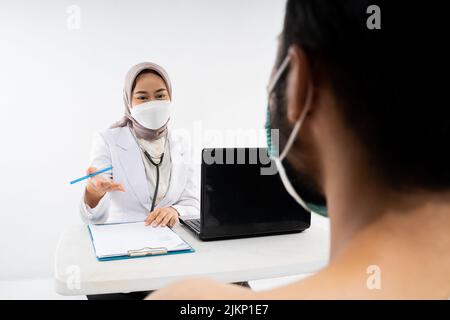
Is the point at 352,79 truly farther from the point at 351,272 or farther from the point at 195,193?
the point at 195,193

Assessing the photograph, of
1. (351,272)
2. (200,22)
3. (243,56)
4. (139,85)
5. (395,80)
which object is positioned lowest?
(351,272)

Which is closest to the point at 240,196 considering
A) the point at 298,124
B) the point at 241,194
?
the point at 241,194

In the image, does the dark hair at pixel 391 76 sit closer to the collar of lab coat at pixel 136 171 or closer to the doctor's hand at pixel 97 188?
the doctor's hand at pixel 97 188

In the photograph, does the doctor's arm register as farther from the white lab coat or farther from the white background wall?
the white background wall

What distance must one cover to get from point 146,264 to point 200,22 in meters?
2.20

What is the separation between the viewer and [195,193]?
2.06 m

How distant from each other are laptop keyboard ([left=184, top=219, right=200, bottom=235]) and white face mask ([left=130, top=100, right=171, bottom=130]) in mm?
726

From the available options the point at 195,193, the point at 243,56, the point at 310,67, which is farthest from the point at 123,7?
the point at 310,67

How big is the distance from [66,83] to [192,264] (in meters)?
1.94

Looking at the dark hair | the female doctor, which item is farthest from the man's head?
the female doctor

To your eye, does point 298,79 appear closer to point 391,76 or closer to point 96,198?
point 391,76

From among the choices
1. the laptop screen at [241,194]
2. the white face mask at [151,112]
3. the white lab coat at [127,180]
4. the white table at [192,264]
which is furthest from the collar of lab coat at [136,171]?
the laptop screen at [241,194]

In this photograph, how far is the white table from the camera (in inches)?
36.8

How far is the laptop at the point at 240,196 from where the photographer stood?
1.17 m
